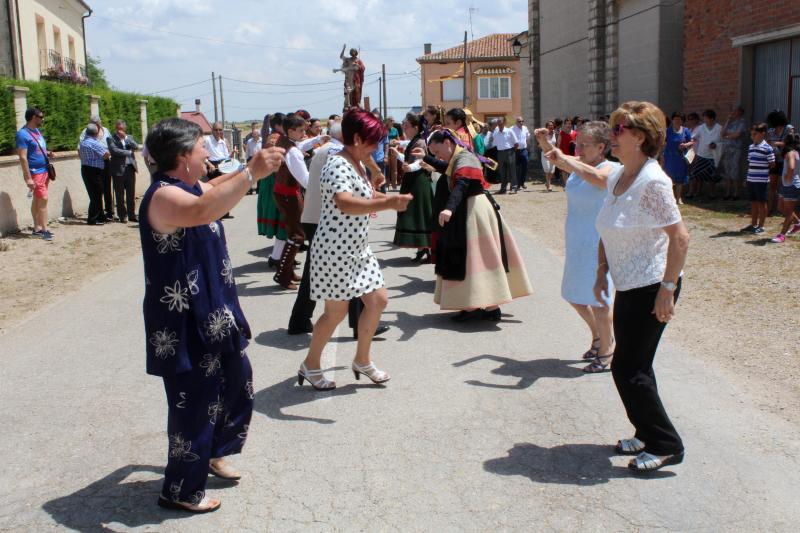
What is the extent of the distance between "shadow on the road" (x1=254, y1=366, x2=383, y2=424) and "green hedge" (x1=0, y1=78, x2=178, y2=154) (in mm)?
11060

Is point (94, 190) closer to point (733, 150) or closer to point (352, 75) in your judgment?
point (352, 75)

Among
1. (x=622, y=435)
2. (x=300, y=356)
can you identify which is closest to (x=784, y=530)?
(x=622, y=435)

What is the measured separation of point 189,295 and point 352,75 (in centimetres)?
1516

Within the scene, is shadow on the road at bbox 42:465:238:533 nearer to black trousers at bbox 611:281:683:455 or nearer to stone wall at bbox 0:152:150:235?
black trousers at bbox 611:281:683:455

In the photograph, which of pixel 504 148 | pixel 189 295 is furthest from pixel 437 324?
pixel 504 148

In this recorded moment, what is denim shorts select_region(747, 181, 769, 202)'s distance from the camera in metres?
11.7

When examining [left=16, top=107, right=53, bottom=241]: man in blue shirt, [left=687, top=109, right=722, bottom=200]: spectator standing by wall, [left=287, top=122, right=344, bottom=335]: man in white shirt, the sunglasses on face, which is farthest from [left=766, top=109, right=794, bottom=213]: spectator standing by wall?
[left=16, top=107, right=53, bottom=241]: man in blue shirt

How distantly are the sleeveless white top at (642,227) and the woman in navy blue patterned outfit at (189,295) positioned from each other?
5.63 ft

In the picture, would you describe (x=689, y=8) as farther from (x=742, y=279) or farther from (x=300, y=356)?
(x=300, y=356)

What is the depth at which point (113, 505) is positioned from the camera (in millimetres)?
3785

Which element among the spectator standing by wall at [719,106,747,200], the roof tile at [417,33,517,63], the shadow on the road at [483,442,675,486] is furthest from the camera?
the roof tile at [417,33,517,63]

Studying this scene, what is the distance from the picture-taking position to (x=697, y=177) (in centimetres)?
1741

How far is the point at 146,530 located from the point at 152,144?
1.70 m

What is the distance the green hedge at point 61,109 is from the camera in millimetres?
14555
